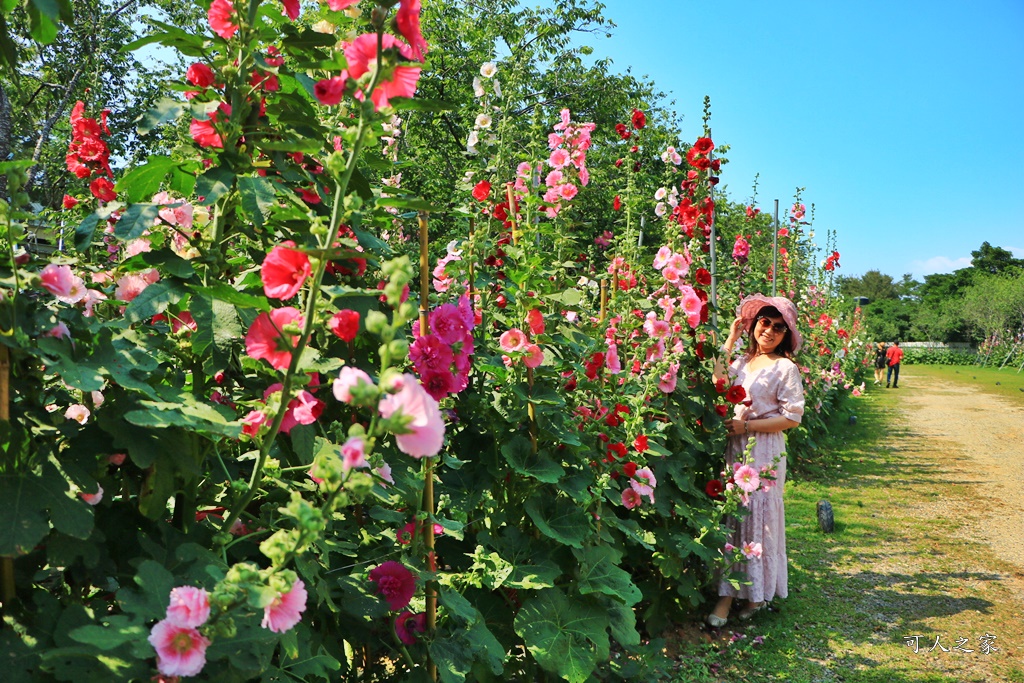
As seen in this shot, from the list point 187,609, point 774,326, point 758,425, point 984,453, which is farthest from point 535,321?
point 984,453

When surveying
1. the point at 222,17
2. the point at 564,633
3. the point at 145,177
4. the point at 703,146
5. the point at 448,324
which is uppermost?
the point at 703,146

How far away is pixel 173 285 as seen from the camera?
3.97ft

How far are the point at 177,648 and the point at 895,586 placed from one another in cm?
495

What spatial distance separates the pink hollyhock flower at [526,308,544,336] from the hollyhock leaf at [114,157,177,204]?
4.02 ft

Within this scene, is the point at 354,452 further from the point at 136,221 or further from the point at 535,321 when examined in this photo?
the point at 535,321

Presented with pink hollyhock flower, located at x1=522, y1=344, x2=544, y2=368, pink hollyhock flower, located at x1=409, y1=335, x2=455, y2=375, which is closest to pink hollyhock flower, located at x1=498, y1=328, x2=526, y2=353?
pink hollyhock flower, located at x1=522, y1=344, x2=544, y2=368

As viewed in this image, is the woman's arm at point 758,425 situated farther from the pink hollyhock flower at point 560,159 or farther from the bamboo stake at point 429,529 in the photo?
the bamboo stake at point 429,529

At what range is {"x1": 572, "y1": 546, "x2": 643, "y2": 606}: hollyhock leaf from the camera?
2352 millimetres

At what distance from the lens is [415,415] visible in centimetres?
89

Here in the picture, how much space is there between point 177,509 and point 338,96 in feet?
2.76

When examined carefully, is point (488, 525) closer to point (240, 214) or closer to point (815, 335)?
point (240, 214)

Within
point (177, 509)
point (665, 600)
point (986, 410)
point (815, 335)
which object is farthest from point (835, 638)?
point (986, 410)

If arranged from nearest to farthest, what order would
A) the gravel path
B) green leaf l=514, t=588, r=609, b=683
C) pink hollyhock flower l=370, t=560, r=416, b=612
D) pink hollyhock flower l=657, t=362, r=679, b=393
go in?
pink hollyhock flower l=370, t=560, r=416, b=612 < green leaf l=514, t=588, r=609, b=683 < pink hollyhock flower l=657, t=362, r=679, b=393 < the gravel path

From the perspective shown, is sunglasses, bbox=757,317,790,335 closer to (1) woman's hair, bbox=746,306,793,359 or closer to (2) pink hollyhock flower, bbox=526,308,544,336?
(1) woman's hair, bbox=746,306,793,359
